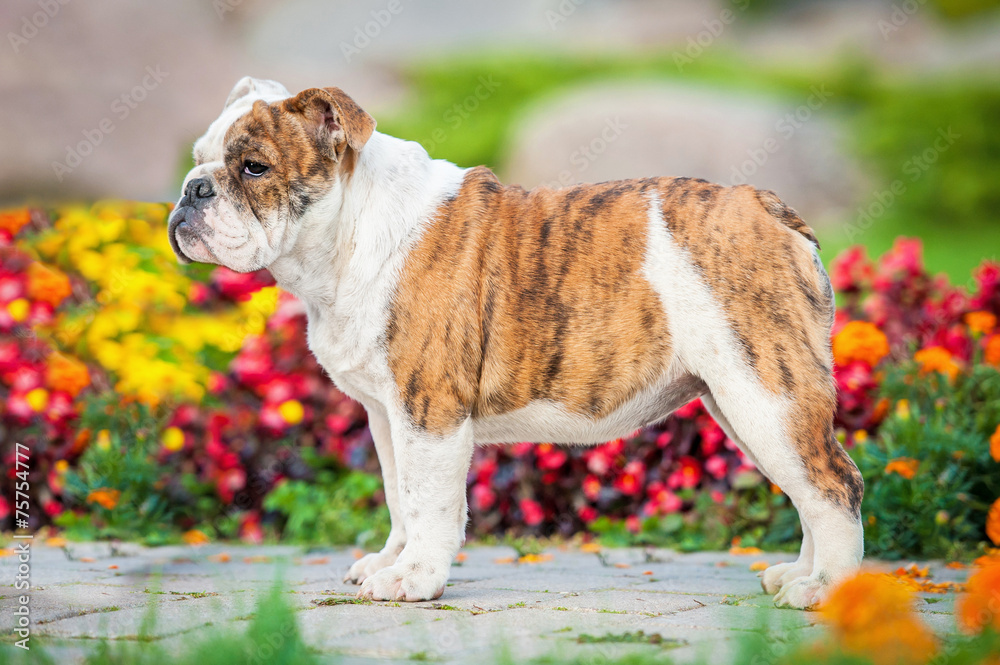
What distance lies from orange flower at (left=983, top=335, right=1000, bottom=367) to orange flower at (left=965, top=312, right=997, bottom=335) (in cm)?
24

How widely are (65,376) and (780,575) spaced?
4078 millimetres

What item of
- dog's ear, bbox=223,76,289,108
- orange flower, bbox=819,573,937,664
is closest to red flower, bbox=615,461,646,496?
dog's ear, bbox=223,76,289,108

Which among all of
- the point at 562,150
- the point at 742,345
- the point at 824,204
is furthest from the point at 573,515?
the point at 824,204

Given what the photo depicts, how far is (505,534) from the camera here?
5.03 metres

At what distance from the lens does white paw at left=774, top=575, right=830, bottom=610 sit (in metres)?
2.89

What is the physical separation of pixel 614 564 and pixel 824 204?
1071 centimetres

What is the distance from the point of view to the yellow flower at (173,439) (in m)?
5.23

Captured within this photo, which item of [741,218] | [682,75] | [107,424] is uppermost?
[682,75]

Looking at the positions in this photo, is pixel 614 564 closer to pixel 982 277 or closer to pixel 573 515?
pixel 573 515

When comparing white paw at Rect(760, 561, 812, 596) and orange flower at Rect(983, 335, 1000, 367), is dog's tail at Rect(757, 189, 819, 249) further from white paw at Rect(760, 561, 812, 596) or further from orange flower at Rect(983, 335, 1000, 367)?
orange flower at Rect(983, 335, 1000, 367)

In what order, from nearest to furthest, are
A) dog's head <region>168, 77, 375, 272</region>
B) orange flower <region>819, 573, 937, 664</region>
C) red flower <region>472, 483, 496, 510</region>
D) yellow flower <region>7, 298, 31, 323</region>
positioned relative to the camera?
orange flower <region>819, 573, 937, 664</region> < dog's head <region>168, 77, 375, 272</region> < red flower <region>472, 483, 496, 510</region> < yellow flower <region>7, 298, 31, 323</region>

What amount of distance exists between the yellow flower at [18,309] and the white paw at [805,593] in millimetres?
4676

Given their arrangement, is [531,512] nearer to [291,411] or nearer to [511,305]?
[291,411]

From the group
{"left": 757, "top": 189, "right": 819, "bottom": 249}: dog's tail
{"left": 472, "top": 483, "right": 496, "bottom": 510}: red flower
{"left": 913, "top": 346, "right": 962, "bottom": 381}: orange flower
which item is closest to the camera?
{"left": 757, "top": 189, "right": 819, "bottom": 249}: dog's tail
